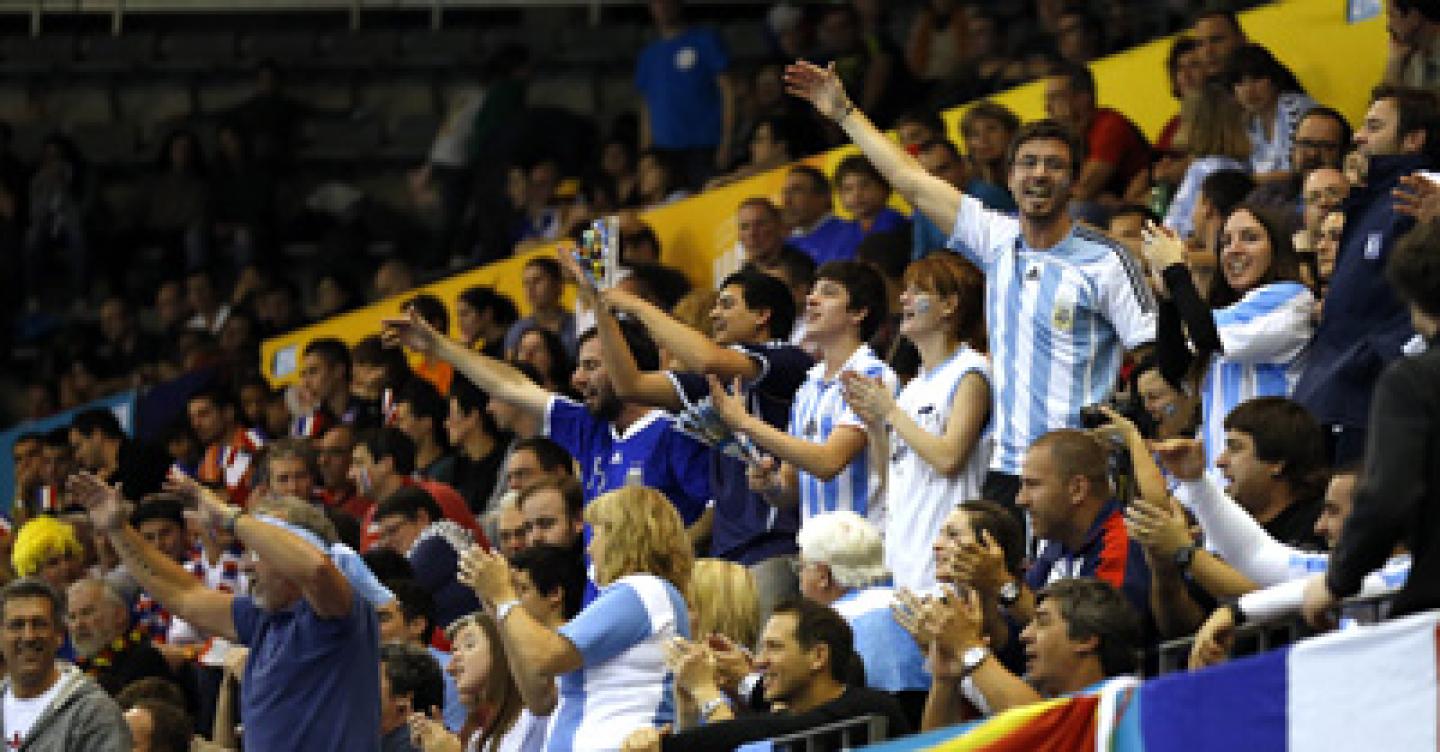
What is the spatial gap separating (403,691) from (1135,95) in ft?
20.7

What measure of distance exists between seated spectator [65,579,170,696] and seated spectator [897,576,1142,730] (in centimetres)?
471

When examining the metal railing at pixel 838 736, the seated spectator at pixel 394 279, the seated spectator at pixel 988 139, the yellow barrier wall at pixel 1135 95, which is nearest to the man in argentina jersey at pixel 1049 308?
the metal railing at pixel 838 736

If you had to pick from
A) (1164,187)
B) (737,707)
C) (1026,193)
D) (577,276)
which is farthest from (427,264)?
(737,707)

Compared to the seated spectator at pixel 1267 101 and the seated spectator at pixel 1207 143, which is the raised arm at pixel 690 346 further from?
the seated spectator at pixel 1267 101

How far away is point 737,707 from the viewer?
8.19 m

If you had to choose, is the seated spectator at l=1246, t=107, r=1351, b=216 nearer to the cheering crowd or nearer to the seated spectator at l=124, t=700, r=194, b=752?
the cheering crowd

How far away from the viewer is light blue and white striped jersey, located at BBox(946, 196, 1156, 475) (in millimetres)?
9398

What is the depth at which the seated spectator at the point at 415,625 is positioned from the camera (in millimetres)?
9758

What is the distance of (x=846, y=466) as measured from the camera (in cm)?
980

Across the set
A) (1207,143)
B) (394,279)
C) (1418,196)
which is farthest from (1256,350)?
(394,279)

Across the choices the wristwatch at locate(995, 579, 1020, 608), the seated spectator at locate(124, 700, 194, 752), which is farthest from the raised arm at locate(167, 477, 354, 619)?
the wristwatch at locate(995, 579, 1020, 608)

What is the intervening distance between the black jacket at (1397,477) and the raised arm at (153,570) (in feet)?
13.4

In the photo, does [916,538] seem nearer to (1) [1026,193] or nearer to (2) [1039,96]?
(1) [1026,193]

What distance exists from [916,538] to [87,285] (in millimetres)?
11699
